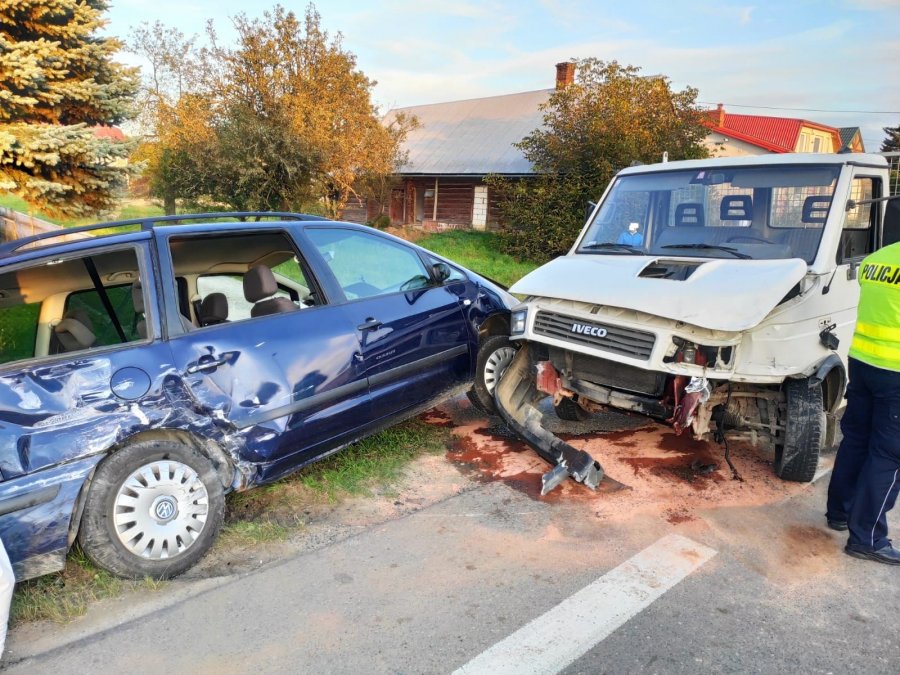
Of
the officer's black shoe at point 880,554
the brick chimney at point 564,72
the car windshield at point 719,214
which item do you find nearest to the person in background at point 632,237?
the car windshield at point 719,214

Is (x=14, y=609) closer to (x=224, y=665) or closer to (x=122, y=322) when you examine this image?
(x=224, y=665)

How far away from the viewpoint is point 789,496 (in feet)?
13.4

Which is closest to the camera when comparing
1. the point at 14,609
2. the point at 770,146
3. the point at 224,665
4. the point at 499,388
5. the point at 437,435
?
the point at 224,665

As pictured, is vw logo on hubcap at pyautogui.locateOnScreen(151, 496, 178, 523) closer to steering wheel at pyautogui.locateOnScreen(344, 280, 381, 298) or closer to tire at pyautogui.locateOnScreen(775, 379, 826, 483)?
steering wheel at pyautogui.locateOnScreen(344, 280, 381, 298)

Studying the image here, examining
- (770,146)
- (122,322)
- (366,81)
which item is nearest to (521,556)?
(122,322)

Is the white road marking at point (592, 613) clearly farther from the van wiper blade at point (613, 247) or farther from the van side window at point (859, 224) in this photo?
the van side window at point (859, 224)

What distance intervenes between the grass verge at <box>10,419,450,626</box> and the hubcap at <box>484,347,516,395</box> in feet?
1.76

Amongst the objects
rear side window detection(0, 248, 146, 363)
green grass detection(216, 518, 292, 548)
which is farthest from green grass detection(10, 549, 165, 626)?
rear side window detection(0, 248, 146, 363)

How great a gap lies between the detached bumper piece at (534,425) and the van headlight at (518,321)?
25cm

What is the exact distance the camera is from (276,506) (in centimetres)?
388

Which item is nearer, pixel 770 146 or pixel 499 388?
pixel 499 388

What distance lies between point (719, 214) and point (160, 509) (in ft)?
13.7

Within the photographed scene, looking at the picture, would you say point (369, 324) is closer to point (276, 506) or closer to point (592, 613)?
point (276, 506)

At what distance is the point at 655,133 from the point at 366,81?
384 inches
